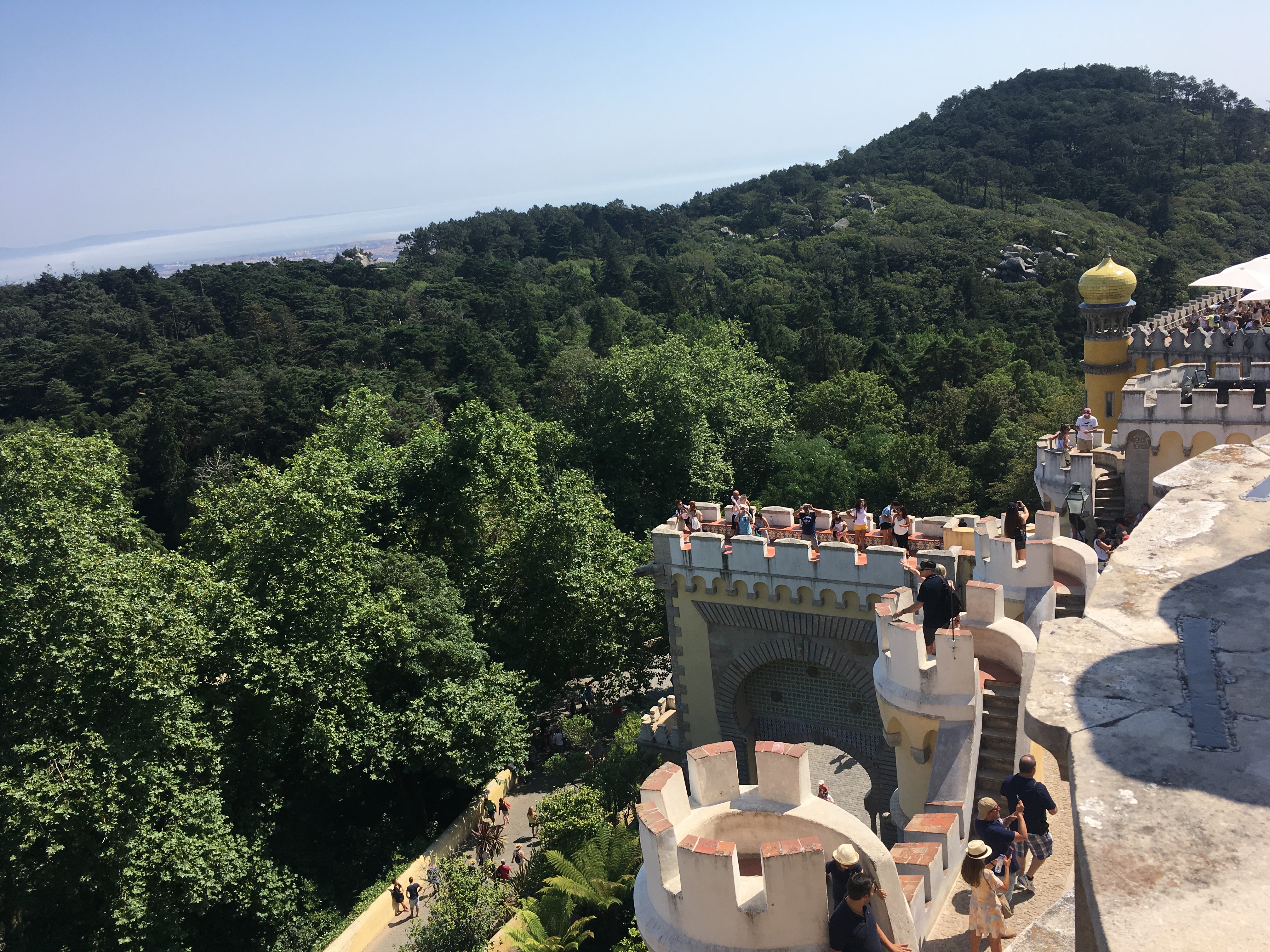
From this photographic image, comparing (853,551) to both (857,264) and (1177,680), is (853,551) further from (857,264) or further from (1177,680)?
(857,264)

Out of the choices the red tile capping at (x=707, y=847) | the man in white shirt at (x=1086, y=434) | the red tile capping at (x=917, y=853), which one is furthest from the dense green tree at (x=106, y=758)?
the man in white shirt at (x=1086, y=434)

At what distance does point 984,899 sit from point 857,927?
1.41 meters

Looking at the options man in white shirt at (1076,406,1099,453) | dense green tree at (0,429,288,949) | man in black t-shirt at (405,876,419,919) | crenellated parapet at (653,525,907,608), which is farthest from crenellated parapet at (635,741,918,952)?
man in white shirt at (1076,406,1099,453)

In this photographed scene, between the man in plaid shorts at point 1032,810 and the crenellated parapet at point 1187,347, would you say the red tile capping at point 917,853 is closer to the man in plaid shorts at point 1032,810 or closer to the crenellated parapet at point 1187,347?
the man in plaid shorts at point 1032,810

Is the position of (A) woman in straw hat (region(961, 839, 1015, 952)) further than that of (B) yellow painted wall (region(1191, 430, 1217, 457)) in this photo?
No

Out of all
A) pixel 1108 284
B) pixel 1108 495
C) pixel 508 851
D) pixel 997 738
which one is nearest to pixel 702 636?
pixel 508 851

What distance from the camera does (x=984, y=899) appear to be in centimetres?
752

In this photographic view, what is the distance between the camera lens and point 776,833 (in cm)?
797

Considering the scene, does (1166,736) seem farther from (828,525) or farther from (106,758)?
(106,758)

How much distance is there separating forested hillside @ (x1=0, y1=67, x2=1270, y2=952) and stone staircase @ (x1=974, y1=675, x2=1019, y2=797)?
15.1 m

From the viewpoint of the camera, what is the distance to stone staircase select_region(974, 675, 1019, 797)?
10.0 meters

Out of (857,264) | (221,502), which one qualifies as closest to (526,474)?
(221,502)

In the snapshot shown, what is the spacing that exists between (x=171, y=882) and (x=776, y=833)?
50.9ft

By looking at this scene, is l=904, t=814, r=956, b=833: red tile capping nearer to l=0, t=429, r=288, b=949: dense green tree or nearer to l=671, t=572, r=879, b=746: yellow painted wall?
l=671, t=572, r=879, b=746: yellow painted wall
